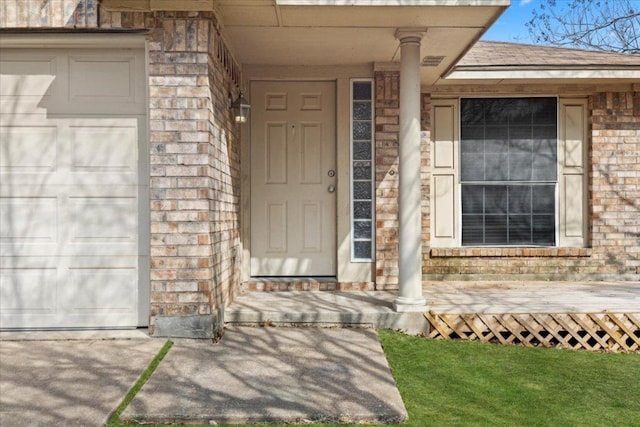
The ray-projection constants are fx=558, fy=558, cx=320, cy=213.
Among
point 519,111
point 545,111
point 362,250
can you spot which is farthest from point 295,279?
point 545,111

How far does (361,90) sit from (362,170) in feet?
2.90

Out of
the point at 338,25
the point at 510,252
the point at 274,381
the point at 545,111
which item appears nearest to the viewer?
the point at 274,381

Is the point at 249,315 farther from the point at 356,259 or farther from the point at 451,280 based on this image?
the point at 451,280

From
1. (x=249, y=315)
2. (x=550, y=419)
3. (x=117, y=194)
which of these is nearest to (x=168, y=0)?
(x=117, y=194)

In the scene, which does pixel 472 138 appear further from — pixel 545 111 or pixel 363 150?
pixel 363 150

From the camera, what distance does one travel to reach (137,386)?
3.56m

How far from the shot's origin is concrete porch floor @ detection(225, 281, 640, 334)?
4938 millimetres

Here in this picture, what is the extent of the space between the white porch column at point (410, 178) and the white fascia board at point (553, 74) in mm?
1706

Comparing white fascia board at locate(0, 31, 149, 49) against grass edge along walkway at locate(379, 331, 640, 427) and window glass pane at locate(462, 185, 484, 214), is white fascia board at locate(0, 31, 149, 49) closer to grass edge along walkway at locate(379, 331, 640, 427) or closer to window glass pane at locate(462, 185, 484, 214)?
grass edge along walkway at locate(379, 331, 640, 427)

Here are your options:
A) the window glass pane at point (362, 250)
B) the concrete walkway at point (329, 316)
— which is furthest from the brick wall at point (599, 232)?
the concrete walkway at point (329, 316)

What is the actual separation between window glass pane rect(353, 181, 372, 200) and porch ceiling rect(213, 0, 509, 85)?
132 centimetres

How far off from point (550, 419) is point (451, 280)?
3.80 m

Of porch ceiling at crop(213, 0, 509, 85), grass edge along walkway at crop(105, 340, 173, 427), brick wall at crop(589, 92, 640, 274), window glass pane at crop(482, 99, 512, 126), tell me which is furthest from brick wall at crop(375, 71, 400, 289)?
brick wall at crop(589, 92, 640, 274)

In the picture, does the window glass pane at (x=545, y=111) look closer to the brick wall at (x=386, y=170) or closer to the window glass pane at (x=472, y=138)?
the window glass pane at (x=472, y=138)
